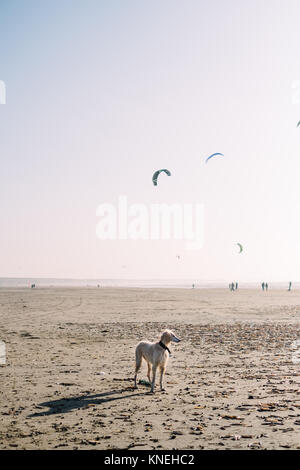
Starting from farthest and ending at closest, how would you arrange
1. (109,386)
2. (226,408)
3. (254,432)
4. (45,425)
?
(109,386) < (226,408) < (45,425) < (254,432)

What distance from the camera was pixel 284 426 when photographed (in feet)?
25.2

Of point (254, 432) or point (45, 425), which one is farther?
point (45, 425)

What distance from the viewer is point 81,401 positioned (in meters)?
9.65

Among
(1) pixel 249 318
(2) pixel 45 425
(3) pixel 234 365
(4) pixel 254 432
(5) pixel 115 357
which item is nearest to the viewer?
(4) pixel 254 432

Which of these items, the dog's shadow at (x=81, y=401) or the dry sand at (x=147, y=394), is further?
the dog's shadow at (x=81, y=401)

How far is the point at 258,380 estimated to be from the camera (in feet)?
37.0

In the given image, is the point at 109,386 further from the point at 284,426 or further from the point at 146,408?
the point at 284,426

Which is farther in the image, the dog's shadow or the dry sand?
the dog's shadow

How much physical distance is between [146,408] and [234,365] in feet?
16.0

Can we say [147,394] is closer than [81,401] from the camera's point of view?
No

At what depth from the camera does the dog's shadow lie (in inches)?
353

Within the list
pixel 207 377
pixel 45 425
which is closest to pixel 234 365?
pixel 207 377

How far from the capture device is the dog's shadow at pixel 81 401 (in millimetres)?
8969
